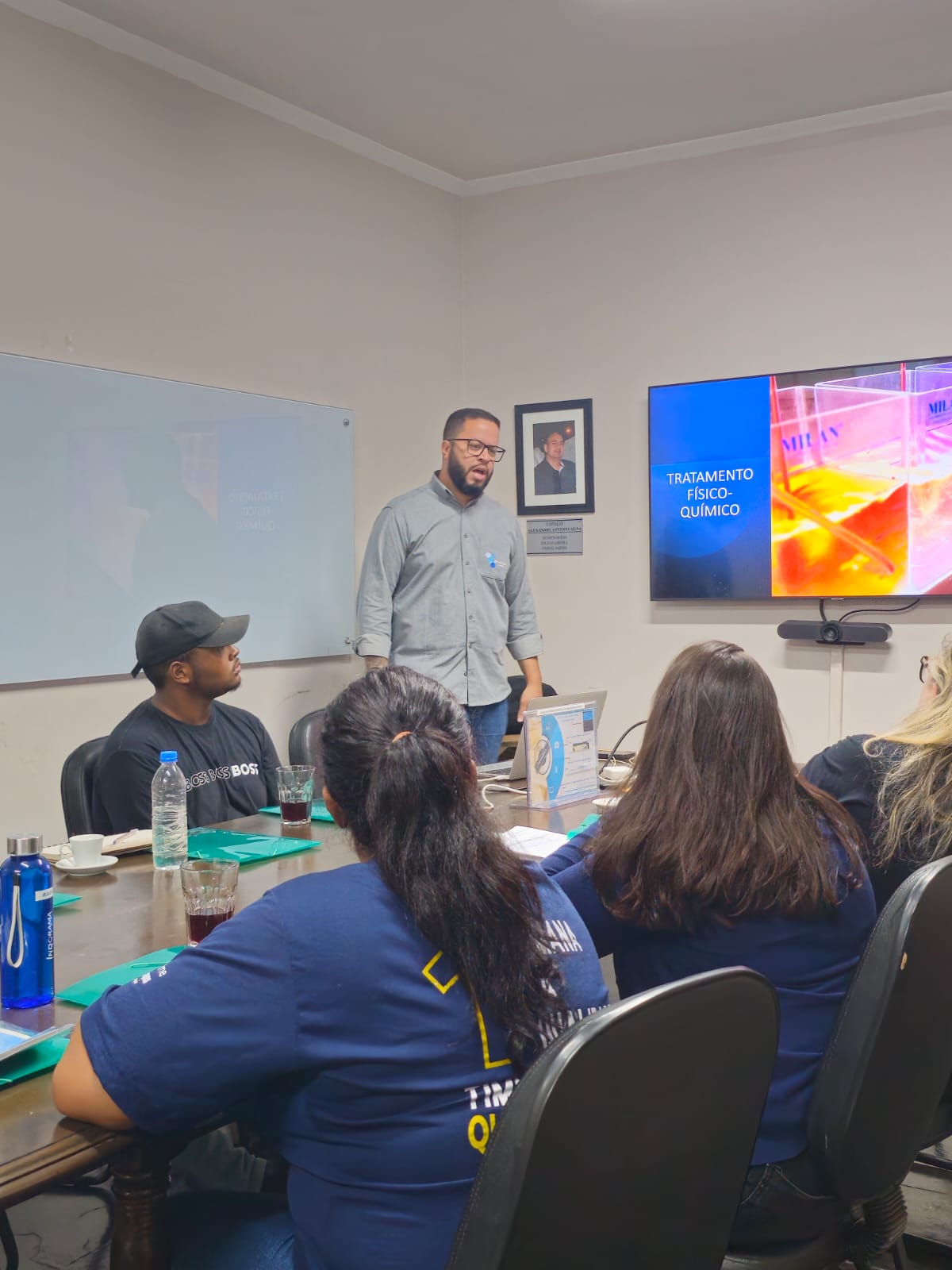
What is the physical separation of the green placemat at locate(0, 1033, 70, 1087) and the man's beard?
9.70 feet

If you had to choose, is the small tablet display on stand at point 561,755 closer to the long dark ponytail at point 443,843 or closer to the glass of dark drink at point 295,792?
the glass of dark drink at point 295,792

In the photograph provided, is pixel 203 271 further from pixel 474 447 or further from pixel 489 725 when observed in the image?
pixel 489 725

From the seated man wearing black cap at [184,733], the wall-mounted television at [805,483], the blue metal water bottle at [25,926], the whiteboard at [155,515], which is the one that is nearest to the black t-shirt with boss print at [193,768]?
the seated man wearing black cap at [184,733]

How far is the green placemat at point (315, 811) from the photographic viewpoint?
251 cm

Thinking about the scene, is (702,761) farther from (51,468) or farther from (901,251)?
(901,251)

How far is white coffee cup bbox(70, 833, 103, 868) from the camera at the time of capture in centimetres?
204

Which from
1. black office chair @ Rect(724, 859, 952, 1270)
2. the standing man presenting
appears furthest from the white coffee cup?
the standing man presenting

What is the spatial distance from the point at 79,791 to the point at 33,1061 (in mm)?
1296

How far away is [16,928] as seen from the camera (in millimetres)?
1399

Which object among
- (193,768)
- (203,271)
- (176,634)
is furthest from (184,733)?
(203,271)

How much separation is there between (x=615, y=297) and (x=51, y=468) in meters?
2.47

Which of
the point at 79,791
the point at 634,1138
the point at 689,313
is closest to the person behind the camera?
the point at 634,1138

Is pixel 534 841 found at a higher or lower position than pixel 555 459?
lower

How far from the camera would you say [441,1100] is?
1101mm
